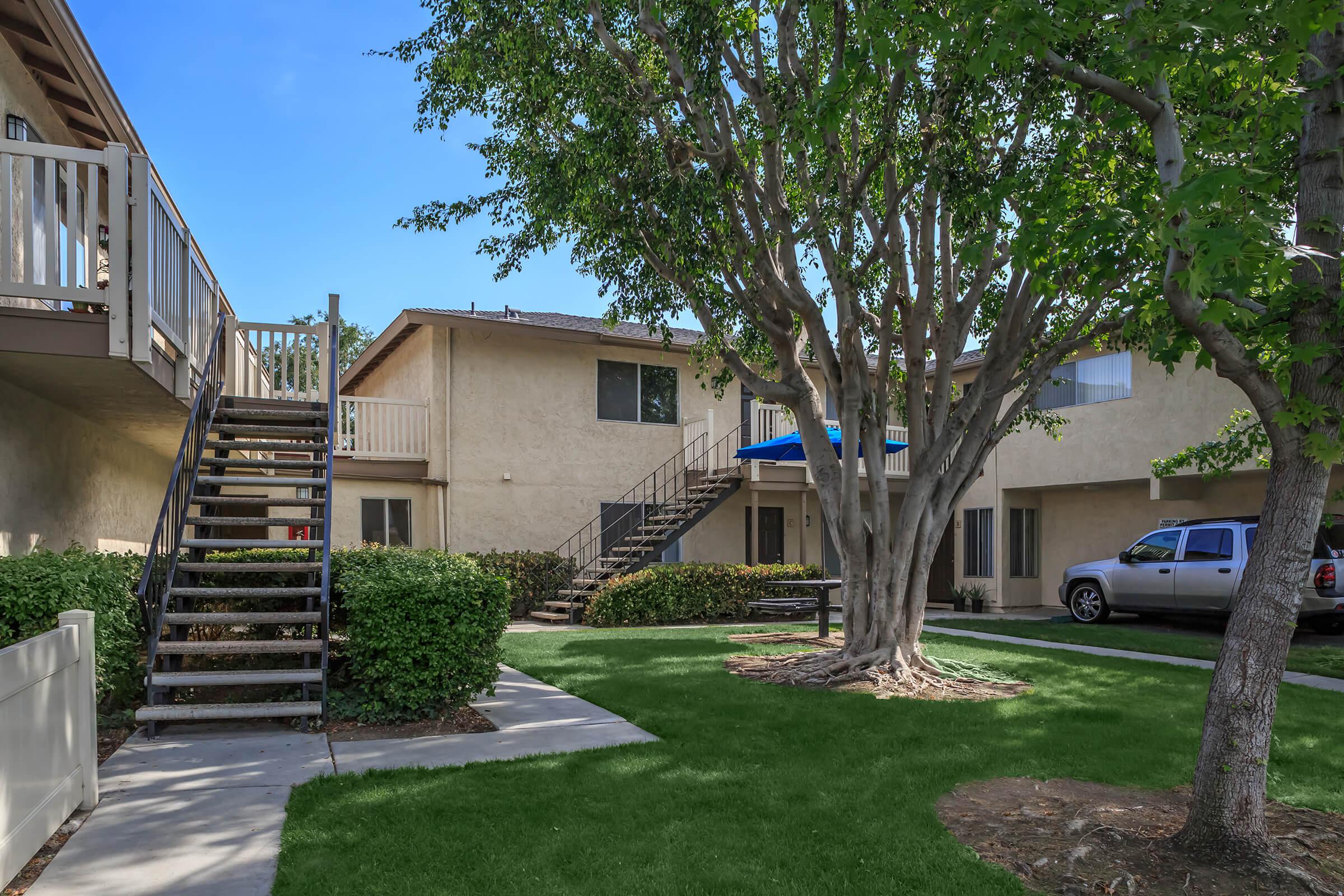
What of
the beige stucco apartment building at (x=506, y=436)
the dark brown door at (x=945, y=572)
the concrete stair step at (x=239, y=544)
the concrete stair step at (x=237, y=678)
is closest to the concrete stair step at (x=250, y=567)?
the concrete stair step at (x=239, y=544)

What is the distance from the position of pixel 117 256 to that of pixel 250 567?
2569 mm

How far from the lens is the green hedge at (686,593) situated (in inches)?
607

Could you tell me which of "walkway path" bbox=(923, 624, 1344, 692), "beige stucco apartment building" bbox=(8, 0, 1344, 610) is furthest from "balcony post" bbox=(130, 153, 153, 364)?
"walkway path" bbox=(923, 624, 1344, 692)

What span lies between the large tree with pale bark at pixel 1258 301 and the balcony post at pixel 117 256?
19.1 ft

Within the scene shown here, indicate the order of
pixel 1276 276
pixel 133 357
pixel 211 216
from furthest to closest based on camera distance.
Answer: pixel 211 216
pixel 133 357
pixel 1276 276

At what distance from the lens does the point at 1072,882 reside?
4059mm

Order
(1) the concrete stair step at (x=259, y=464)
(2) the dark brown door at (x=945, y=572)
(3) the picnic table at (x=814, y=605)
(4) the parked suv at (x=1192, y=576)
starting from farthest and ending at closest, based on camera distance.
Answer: (2) the dark brown door at (x=945, y=572), (4) the parked suv at (x=1192, y=576), (3) the picnic table at (x=814, y=605), (1) the concrete stair step at (x=259, y=464)

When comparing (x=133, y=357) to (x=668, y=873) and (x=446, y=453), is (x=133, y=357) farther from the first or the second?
(x=446, y=453)

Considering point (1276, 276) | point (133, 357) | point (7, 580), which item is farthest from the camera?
point (133, 357)

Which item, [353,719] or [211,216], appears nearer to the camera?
[353,719]

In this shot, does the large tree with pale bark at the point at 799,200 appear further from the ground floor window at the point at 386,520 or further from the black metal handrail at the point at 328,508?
the ground floor window at the point at 386,520

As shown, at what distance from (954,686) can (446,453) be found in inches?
433

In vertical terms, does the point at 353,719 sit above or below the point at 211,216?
below

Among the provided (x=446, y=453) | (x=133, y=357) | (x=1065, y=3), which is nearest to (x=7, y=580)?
(x=133, y=357)
